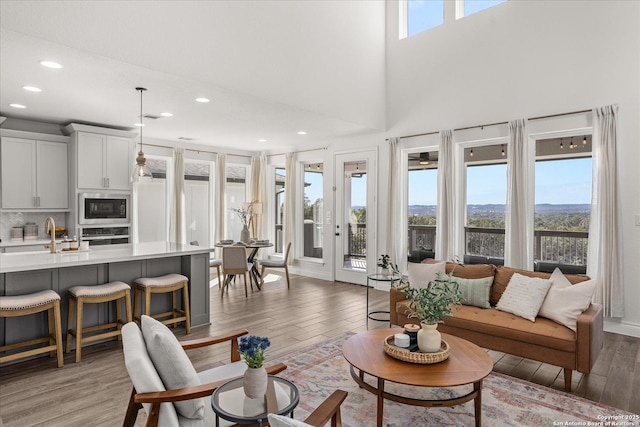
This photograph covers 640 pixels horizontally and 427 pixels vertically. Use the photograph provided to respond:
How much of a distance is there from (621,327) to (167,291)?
5.15 meters

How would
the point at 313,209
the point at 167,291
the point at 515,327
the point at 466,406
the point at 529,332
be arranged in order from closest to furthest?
the point at 466,406, the point at 529,332, the point at 515,327, the point at 167,291, the point at 313,209

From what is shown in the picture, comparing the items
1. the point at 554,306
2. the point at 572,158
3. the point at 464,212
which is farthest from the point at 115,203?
the point at 572,158

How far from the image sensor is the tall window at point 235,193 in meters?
8.66

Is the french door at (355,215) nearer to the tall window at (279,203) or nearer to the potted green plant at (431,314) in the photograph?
the tall window at (279,203)

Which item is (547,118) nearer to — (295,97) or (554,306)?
(554,306)

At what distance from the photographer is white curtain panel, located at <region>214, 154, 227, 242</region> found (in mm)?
8234

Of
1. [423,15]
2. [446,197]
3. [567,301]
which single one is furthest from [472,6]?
[567,301]

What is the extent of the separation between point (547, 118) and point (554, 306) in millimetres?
2693

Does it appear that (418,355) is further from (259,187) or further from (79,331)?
(259,187)

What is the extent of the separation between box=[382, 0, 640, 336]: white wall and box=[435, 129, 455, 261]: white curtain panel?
333 mm

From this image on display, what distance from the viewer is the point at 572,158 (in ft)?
16.3

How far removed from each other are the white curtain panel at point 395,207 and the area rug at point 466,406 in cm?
326

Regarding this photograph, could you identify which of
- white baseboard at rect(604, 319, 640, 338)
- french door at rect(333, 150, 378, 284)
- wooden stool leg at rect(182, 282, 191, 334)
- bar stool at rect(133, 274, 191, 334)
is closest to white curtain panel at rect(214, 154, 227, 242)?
french door at rect(333, 150, 378, 284)

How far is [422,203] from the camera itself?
6.44 metres
